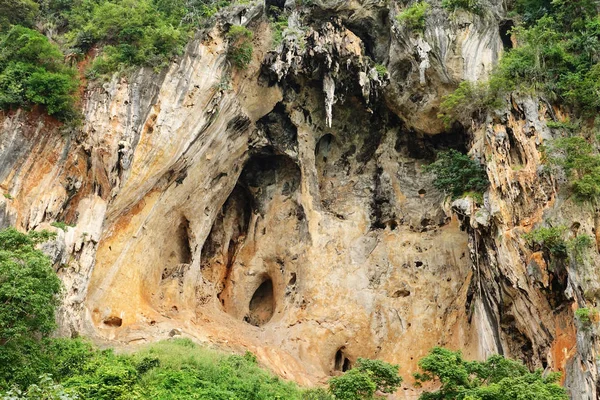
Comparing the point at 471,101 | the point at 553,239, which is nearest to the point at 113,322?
the point at 553,239

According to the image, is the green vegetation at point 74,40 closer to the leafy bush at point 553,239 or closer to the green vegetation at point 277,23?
the green vegetation at point 277,23

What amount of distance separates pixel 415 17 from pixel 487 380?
13.0 meters

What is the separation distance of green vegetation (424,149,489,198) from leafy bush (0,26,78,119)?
11527mm

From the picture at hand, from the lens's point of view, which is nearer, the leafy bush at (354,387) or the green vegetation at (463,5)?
the leafy bush at (354,387)

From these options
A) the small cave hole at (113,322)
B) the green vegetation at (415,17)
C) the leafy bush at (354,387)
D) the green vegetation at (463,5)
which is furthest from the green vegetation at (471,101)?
the small cave hole at (113,322)

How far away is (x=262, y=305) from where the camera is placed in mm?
21500

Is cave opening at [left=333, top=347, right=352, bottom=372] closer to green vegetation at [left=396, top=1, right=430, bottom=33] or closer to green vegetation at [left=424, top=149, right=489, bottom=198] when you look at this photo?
green vegetation at [left=424, top=149, right=489, bottom=198]

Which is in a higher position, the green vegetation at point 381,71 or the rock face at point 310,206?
the green vegetation at point 381,71

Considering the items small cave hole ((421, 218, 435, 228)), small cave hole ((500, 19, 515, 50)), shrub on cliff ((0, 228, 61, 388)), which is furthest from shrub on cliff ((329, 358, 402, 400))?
small cave hole ((500, 19, 515, 50))

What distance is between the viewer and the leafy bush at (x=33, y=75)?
16734mm

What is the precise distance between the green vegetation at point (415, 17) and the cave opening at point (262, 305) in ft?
34.4

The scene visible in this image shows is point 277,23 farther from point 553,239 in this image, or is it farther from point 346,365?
point 553,239

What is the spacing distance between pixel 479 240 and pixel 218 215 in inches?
379

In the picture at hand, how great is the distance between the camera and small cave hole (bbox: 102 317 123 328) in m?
16.1
